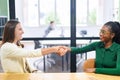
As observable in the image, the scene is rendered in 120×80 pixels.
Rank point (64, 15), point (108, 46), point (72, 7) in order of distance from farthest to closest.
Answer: point (64, 15) → point (72, 7) → point (108, 46)

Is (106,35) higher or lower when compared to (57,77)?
higher

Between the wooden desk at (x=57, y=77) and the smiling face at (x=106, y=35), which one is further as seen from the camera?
the smiling face at (x=106, y=35)

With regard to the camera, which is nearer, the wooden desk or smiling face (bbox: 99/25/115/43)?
the wooden desk

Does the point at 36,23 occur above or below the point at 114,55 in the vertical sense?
above

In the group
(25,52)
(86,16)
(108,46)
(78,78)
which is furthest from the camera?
(86,16)

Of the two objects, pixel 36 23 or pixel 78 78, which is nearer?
pixel 78 78

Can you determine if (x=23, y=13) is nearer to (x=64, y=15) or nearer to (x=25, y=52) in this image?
(x=64, y=15)

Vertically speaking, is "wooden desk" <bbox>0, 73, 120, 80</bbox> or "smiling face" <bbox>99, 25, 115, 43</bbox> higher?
"smiling face" <bbox>99, 25, 115, 43</bbox>

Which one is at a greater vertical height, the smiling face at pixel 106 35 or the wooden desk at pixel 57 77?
the smiling face at pixel 106 35

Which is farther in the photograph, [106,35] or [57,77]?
[106,35]

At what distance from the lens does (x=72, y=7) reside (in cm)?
343

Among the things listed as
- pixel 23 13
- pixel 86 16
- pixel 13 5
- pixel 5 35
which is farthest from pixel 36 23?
pixel 5 35

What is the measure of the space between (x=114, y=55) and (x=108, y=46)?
136mm

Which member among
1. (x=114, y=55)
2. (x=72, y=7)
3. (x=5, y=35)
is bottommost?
(x=114, y=55)
